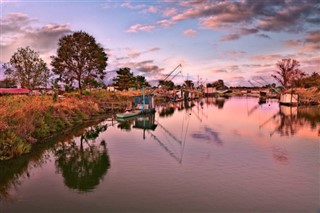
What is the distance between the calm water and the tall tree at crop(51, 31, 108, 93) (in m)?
60.0

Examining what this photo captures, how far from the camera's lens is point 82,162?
88.4ft

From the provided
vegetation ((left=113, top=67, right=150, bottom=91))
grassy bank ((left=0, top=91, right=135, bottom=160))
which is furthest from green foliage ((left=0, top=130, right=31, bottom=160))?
vegetation ((left=113, top=67, right=150, bottom=91))

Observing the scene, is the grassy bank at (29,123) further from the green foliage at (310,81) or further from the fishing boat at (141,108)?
the green foliage at (310,81)

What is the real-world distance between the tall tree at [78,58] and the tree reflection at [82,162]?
59.5 metres

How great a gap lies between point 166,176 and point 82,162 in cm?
870

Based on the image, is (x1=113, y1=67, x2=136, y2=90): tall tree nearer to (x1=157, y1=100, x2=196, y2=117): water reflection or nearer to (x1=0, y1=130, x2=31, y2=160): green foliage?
(x1=157, y1=100, x2=196, y2=117): water reflection

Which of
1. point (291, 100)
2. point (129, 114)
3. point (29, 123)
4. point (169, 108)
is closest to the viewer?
point (29, 123)

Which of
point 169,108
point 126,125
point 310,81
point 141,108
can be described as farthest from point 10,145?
point 310,81

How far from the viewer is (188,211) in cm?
1600

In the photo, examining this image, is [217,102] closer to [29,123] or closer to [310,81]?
[310,81]

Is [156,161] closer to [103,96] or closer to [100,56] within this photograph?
[103,96]

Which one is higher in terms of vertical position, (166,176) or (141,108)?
(141,108)

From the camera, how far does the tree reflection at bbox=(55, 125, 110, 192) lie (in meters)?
21.0

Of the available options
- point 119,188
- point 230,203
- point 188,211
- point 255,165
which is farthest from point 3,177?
point 255,165
